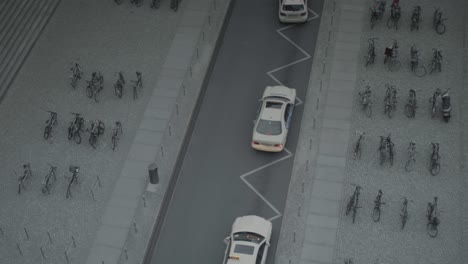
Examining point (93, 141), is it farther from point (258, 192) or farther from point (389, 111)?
point (389, 111)

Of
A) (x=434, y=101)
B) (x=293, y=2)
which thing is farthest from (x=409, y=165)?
(x=293, y=2)

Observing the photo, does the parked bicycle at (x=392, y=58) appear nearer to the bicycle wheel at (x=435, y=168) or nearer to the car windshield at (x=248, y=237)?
the bicycle wheel at (x=435, y=168)

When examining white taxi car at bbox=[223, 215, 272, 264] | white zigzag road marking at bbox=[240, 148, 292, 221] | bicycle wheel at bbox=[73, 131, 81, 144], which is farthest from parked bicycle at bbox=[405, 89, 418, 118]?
bicycle wheel at bbox=[73, 131, 81, 144]

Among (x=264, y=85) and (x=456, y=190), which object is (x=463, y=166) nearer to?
(x=456, y=190)

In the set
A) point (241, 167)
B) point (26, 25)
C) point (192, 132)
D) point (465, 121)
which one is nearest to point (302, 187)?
point (241, 167)

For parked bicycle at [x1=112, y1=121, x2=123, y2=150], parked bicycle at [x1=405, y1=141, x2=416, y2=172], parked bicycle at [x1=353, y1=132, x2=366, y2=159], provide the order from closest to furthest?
parked bicycle at [x1=405, y1=141, x2=416, y2=172] < parked bicycle at [x1=353, y1=132, x2=366, y2=159] < parked bicycle at [x1=112, y1=121, x2=123, y2=150]

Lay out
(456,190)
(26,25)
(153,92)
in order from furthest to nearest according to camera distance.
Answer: (26,25)
(153,92)
(456,190)

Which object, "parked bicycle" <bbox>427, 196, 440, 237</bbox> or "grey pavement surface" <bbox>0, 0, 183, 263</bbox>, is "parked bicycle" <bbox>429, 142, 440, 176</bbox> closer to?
"parked bicycle" <bbox>427, 196, 440, 237</bbox>

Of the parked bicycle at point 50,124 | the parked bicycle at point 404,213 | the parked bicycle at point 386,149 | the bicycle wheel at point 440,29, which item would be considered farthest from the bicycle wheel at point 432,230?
the parked bicycle at point 50,124
